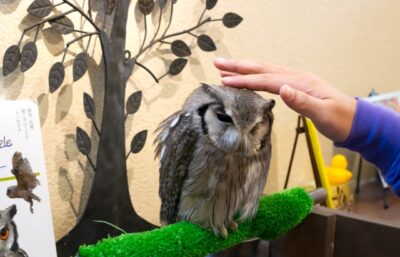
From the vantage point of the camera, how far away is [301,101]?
65cm

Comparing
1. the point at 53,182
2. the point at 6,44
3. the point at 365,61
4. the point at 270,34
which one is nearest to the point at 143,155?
the point at 53,182

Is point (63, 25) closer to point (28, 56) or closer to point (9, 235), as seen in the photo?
point (28, 56)

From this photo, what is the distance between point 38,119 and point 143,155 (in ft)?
1.01

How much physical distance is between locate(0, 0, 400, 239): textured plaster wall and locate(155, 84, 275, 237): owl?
33cm

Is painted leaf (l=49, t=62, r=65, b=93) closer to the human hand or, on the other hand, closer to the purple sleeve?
the human hand

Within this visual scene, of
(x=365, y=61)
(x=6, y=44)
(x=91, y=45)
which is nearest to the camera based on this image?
(x=6, y=44)

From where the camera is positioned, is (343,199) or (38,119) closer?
(38,119)

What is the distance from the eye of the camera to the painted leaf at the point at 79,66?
3.12ft

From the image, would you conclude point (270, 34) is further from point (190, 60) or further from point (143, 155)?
point (143, 155)

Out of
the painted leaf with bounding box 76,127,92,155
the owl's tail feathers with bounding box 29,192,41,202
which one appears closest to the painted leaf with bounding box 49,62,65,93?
the painted leaf with bounding box 76,127,92,155

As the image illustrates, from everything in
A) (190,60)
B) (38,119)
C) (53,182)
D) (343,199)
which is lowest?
(343,199)

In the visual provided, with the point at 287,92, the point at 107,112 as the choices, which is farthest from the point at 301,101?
the point at 107,112

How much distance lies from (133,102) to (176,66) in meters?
0.15

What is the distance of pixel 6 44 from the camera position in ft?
2.89
